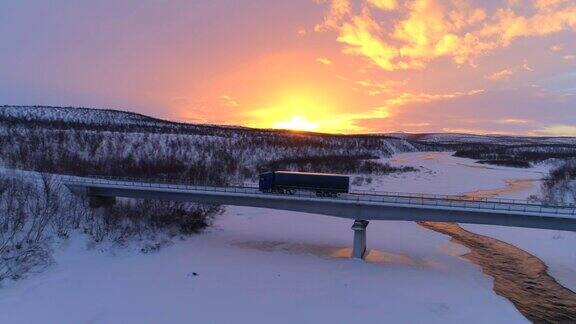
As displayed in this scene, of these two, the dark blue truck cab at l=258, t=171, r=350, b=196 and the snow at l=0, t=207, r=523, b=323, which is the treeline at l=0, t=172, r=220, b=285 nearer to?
the snow at l=0, t=207, r=523, b=323

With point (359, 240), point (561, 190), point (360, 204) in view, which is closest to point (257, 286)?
point (359, 240)

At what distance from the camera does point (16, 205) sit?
43719 mm

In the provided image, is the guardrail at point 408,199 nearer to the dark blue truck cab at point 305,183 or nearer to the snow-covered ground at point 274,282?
the dark blue truck cab at point 305,183

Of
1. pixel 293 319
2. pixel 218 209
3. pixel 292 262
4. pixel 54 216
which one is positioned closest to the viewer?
pixel 293 319

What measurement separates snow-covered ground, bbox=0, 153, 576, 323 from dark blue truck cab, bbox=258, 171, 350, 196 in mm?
4949

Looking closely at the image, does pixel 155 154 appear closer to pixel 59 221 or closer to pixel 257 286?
pixel 59 221

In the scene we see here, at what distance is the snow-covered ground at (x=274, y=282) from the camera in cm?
2695

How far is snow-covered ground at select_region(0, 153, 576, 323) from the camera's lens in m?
27.0

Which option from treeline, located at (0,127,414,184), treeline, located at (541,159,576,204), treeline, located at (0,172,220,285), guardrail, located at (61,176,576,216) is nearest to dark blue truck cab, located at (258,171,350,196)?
guardrail, located at (61,176,576,216)

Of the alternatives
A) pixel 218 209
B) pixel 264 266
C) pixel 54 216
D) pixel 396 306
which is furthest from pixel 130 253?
pixel 396 306

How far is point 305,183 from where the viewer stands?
146 feet

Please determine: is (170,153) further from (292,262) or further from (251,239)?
(292,262)

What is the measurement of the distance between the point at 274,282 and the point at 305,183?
13956 mm

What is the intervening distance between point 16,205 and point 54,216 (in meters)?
3.99
